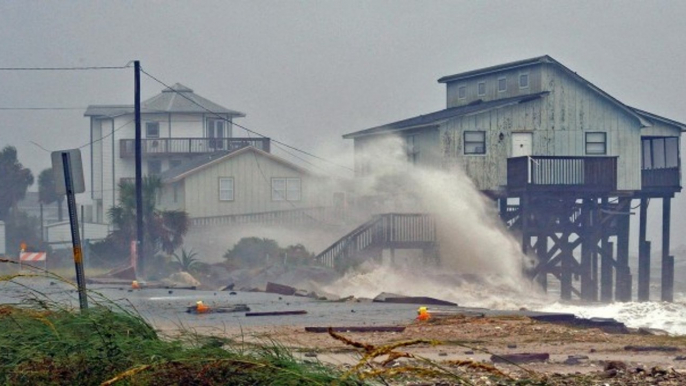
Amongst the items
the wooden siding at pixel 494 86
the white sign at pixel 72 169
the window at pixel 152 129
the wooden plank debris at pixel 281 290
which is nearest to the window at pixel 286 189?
the wooden siding at pixel 494 86

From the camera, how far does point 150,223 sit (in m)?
49.8

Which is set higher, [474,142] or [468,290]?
[474,142]

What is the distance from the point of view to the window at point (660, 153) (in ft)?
165

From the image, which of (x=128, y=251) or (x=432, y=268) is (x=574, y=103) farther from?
(x=128, y=251)

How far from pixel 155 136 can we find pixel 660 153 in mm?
35469

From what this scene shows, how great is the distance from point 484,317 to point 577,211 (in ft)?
86.3

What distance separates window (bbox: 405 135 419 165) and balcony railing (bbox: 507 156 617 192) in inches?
162

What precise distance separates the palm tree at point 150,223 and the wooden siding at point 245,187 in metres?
11.8

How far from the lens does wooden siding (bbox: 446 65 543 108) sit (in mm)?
47969

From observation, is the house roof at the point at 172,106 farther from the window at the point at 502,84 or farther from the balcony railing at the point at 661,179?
the balcony railing at the point at 661,179

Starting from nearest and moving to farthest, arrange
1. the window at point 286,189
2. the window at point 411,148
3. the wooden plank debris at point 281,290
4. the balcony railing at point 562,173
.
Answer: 1. the wooden plank debris at point 281,290
2. the balcony railing at point 562,173
3. the window at point 411,148
4. the window at point 286,189

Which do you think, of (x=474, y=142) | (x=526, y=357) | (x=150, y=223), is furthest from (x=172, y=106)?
(x=526, y=357)

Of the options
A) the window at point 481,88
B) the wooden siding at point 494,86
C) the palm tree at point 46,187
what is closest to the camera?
the wooden siding at point 494,86

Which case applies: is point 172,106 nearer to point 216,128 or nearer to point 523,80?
point 216,128
